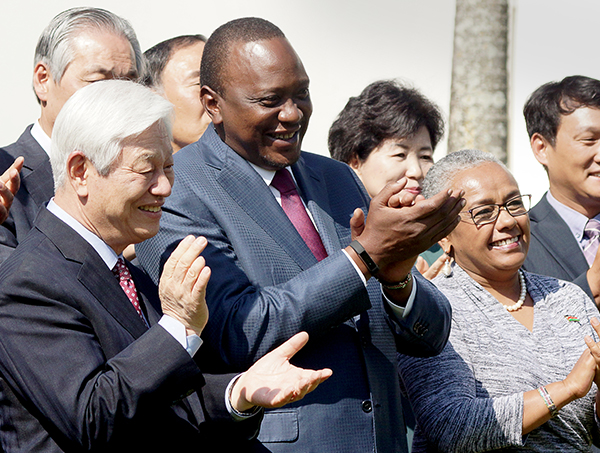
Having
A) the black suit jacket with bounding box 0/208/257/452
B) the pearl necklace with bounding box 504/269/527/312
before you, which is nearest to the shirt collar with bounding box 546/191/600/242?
the pearl necklace with bounding box 504/269/527/312

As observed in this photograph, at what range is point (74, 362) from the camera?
7.13 feet

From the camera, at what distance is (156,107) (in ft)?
8.46

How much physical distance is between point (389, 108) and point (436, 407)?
207cm

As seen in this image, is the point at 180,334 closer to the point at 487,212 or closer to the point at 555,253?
the point at 487,212

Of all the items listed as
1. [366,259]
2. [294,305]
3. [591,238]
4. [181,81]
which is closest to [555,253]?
[591,238]

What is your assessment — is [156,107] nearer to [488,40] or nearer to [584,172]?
[584,172]

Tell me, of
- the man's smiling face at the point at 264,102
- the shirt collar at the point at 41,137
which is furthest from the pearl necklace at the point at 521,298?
the shirt collar at the point at 41,137

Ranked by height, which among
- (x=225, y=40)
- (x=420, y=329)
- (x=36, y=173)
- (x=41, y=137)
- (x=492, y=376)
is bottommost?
(x=492, y=376)

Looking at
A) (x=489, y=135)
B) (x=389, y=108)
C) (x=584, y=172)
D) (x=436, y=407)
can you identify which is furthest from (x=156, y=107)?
(x=489, y=135)

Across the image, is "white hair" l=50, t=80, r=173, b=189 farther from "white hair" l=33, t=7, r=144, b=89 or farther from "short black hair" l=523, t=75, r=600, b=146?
"short black hair" l=523, t=75, r=600, b=146

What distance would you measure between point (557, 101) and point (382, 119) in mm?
1178

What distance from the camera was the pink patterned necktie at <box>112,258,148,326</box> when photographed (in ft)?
8.45

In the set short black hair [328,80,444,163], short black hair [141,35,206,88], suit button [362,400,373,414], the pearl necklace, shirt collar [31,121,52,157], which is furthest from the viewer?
short black hair [141,35,206,88]

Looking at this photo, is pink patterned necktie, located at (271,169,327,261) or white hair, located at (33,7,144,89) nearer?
pink patterned necktie, located at (271,169,327,261)
